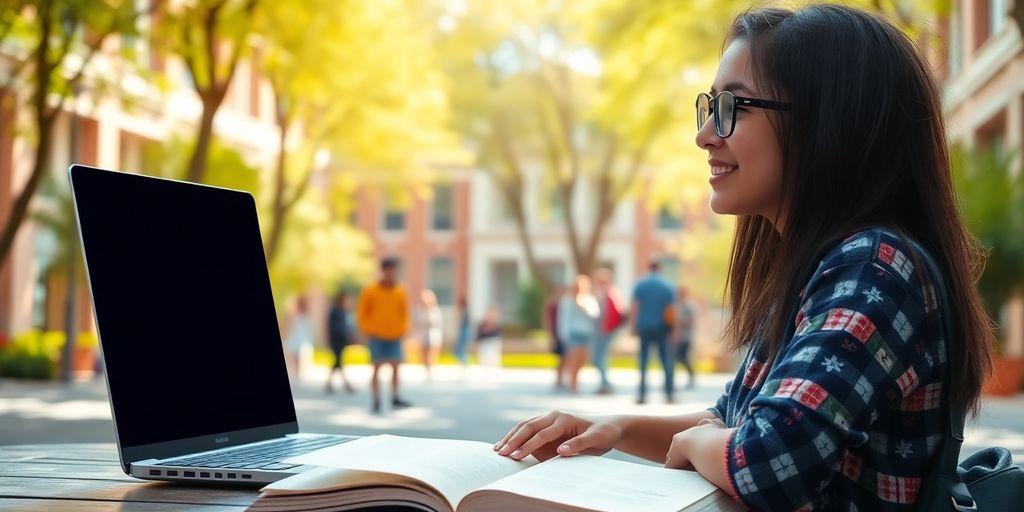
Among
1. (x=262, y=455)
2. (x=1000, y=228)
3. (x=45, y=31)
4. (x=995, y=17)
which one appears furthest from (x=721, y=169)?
(x=995, y=17)

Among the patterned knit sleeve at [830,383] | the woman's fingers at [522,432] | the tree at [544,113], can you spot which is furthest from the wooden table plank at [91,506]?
the tree at [544,113]

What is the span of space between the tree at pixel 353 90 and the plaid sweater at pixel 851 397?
616 inches

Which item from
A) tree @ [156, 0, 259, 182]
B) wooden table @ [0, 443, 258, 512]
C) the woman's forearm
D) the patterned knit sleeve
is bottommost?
wooden table @ [0, 443, 258, 512]

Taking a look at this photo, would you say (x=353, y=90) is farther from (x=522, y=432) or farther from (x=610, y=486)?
(x=610, y=486)

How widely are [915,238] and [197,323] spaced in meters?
1.27

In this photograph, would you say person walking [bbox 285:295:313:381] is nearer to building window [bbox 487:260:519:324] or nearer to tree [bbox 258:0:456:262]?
tree [bbox 258:0:456:262]

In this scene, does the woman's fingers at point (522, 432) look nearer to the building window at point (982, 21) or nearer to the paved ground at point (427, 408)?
the paved ground at point (427, 408)

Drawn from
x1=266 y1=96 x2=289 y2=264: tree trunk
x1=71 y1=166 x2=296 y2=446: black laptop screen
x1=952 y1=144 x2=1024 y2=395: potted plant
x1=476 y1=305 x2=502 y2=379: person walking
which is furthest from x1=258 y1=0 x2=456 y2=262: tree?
x1=71 y1=166 x2=296 y2=446: black laptop screen

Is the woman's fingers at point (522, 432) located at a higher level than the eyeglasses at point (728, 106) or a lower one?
lower

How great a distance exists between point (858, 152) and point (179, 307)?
4.00 ft

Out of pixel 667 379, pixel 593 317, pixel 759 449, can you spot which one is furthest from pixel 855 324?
pixel 593 317

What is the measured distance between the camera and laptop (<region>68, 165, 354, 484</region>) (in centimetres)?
199

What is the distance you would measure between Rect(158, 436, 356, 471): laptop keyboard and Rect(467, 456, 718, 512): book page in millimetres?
547

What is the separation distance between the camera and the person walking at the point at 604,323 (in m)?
17.8
